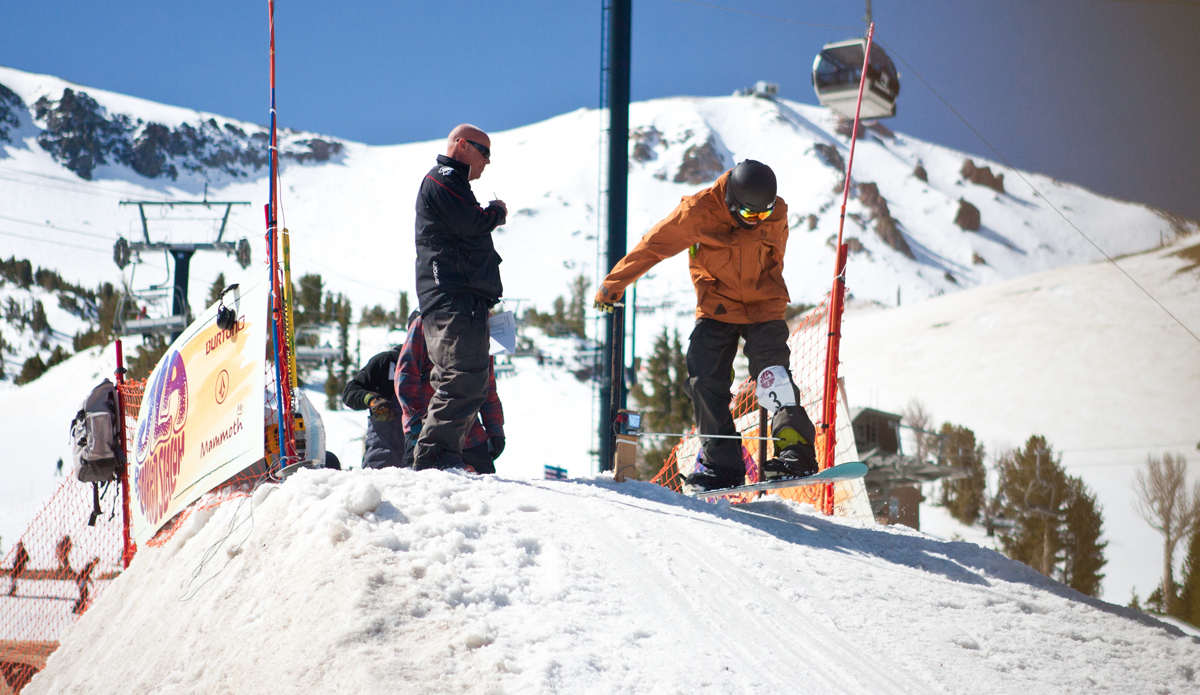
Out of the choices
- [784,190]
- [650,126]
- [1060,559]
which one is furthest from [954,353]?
[650,126]

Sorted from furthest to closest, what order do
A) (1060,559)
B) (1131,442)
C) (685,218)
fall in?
(1131,442)
(1060,559)
(685,218)

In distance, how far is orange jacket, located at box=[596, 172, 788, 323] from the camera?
13.9 ft

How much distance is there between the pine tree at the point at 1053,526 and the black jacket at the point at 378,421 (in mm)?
21724

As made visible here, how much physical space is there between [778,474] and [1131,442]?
4193cm

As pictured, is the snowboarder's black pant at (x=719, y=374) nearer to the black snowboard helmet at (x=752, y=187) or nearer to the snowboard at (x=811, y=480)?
the snowboard at (x=811, y=480)

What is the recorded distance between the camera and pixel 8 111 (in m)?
117

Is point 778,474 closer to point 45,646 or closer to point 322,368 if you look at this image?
point 45,646

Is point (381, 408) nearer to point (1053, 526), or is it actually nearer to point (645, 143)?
point (1053, 526)

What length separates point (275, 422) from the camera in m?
3.98

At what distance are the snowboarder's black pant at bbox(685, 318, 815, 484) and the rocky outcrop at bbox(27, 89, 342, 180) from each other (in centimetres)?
12742

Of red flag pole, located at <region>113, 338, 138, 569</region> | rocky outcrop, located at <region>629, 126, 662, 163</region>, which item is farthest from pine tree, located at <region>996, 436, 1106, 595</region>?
rocky outcrop, located at <region>629, 126, 662, 163</region>

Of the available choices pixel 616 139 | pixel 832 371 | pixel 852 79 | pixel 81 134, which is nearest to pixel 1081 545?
pixel 852 79

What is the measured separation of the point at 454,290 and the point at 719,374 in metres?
1.52

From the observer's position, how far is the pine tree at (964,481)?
99.1 ft
